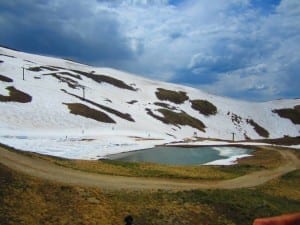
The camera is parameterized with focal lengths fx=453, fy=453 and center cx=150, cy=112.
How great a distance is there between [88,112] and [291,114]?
112 metres

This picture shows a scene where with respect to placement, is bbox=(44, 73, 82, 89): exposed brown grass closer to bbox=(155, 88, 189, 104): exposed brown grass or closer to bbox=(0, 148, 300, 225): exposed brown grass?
bbox=(155, 88, 189, 104): exposed brown grass

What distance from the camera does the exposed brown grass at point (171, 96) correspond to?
177500mm

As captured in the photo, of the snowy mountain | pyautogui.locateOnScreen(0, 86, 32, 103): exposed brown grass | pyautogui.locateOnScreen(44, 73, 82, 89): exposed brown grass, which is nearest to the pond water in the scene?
the snowy mountain

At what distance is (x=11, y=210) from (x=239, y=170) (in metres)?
27.9

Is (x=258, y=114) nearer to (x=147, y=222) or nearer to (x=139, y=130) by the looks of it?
(x=139, y=130)

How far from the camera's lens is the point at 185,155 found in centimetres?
6700

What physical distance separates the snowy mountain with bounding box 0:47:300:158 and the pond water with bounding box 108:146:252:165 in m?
3.61

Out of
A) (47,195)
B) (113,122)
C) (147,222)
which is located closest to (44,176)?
(47,195)

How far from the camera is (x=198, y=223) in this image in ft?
97.3

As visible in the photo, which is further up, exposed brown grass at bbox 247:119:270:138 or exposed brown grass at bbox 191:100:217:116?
exposed brown grass at bbox 191:100:217:116

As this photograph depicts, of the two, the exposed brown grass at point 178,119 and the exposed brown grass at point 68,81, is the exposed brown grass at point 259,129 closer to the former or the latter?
the exposed brown grass at point 178,119

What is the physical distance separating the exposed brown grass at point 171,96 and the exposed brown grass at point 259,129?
90.9 feet

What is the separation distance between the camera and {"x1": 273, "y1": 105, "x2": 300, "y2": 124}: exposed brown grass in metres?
188

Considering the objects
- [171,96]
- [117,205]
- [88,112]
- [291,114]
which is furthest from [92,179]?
[291,114]
